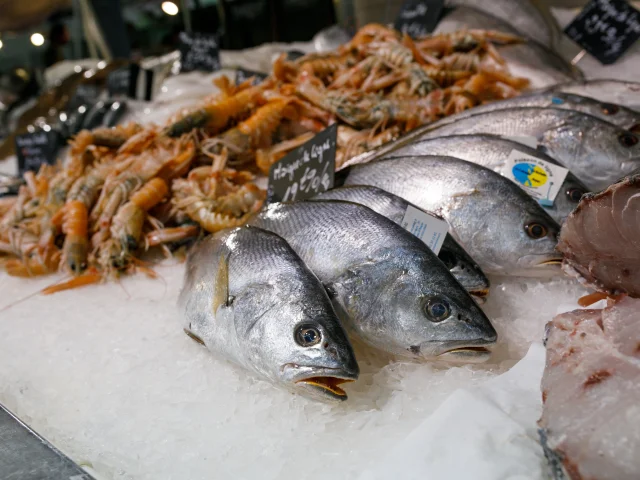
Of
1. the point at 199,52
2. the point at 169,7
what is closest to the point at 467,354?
the point at 199,52

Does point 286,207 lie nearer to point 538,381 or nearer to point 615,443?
point 538,381

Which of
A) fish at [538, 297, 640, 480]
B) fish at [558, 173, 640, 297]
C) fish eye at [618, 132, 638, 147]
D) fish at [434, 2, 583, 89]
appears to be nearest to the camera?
fish at [538, 297, 640, 480]

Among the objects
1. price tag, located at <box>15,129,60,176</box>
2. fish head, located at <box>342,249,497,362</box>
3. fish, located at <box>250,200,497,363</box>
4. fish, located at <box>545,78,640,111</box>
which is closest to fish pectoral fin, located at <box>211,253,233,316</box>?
fish, located at <box>250,200,497,363</box>

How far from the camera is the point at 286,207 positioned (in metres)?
2.04

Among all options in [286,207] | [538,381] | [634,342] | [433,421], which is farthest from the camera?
[286,207]

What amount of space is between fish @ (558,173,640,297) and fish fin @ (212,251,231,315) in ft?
3.32

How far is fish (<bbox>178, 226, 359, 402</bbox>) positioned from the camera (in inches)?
55.1

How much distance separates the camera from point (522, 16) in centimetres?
474

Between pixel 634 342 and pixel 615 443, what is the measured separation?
24 centimetres

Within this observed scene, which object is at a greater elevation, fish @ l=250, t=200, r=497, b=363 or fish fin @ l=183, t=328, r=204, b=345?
fish @ l=250, t=200, r=497, b=363

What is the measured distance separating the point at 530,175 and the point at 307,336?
1.20 m

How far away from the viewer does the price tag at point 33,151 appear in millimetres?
4598

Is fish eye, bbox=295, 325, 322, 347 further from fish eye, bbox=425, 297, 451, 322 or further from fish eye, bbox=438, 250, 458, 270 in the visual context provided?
fish eye, bbox=438, 250, 458, 270

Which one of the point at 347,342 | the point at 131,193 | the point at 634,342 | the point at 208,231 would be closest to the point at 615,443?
the point at 634,342
